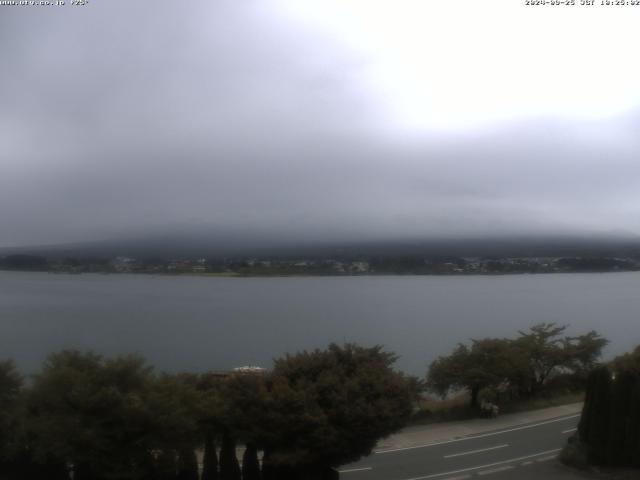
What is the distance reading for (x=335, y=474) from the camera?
522 inches

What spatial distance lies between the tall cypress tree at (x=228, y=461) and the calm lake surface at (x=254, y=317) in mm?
15004

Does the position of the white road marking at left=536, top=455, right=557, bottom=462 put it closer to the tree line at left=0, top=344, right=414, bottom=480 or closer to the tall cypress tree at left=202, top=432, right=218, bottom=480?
the tree line at left=0, top=344, right=414, bottom=480

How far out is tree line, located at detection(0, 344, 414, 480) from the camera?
1078cm

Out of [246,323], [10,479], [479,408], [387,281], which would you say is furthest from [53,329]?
[387,281]

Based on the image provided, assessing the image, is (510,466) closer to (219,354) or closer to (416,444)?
(416,444)

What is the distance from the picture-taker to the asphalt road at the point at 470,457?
15.6 m

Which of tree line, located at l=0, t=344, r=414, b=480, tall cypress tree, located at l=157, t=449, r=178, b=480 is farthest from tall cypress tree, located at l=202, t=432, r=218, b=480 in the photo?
tall cypress tree, located at l=157, t=449, r=178, b=480

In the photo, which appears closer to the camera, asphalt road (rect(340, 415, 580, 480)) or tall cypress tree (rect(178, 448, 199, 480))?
tall cypress tree (rect(178, 448, 199, 480))

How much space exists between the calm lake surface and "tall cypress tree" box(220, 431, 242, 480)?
15.0 meters

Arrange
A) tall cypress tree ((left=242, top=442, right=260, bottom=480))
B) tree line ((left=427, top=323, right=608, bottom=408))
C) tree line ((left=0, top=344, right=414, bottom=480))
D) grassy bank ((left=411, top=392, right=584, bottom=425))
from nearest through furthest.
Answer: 1. tree line ((left=0, top=344, right=414, bottom=480))
2. tall cypress tree ((left=242, top=442, right=260, bottom=480))
3. grassy bank ((left=411, top=392, right=584, bottom=425))
4. tree line ((left=427, top=323, right=608, bottom=408))

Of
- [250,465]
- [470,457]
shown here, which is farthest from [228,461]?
[470,457]

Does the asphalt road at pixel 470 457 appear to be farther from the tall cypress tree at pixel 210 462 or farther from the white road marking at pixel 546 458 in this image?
the tall cypress tree at pixel 210 462

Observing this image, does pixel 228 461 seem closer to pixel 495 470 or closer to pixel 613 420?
pixel 495 470

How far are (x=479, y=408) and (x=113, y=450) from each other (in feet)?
50.7
